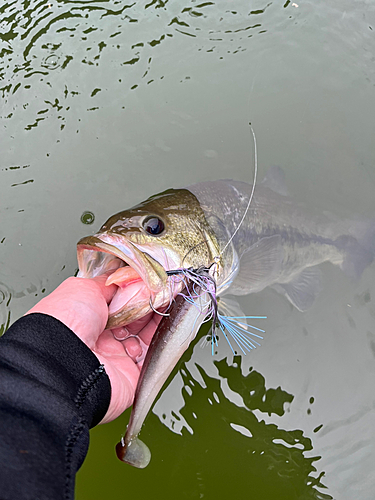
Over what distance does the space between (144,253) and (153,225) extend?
200 mm

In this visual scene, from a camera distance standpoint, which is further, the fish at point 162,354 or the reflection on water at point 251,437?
the reflection on water at point 251,437

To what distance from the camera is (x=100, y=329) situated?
72.8 inches

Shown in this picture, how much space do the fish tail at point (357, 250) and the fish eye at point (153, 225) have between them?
5.35ft

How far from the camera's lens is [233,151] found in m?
3.33

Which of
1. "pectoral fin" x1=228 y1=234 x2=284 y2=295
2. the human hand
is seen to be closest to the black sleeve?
the human hand

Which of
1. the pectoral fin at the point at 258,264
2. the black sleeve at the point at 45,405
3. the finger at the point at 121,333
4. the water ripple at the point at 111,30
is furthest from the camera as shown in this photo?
the water ripple at the point at 111,30

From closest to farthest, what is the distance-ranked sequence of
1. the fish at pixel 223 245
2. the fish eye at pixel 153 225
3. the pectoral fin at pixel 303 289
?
the fish at pixel 223 245
the fish eye at pixel 153 225
the pectoral fin at pixel 303 289

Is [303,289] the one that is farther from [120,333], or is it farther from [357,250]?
[120,333]

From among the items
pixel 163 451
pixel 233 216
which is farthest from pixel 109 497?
pixel 233 216

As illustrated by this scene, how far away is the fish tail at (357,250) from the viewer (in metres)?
2.94

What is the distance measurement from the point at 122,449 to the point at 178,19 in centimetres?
373

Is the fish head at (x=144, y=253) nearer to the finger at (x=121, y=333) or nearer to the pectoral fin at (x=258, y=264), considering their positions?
the finger at (x=121, y=333)

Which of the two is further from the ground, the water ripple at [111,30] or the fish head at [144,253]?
the water ripple at [111,30]

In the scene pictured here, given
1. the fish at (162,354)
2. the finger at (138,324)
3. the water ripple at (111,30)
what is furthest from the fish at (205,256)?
the water ripple at (111,30)
